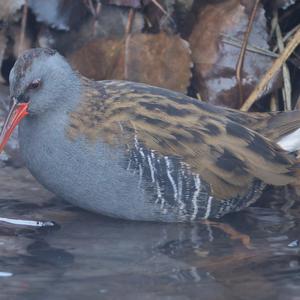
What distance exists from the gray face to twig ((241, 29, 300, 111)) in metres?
1.32

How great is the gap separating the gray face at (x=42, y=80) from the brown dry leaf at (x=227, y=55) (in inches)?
48.6

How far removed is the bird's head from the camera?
4.75 metres

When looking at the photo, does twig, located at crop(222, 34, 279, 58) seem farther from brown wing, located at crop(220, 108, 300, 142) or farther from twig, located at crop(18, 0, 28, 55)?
twig, located at crop(18, 0, 28, 55)

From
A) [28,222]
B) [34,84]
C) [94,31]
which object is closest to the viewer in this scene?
[28,222]

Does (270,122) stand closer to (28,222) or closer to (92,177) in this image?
(92,177)

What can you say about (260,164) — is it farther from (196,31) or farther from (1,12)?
(1,12)

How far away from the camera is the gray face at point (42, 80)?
4.75 meters

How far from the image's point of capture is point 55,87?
4.92m

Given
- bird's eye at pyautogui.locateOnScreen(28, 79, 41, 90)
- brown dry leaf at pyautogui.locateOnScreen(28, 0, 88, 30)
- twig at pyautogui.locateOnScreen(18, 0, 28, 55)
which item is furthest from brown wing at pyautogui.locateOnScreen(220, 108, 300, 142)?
twig at pyautogui.locateOnScreen(18, 0, 28, 55)

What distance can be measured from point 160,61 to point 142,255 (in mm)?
1918

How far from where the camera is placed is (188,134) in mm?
4875

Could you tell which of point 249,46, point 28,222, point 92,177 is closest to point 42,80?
point 92,177

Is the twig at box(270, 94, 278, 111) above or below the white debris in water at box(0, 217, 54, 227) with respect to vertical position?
above

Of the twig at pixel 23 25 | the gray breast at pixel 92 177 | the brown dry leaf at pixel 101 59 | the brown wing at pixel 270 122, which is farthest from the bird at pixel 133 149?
the twig at pixel 23 25
